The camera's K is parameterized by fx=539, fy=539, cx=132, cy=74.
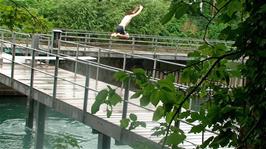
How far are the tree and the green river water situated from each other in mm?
9143

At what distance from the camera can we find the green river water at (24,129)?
13297 mm

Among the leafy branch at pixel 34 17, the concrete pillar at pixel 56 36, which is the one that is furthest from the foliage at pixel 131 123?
the concrete pillar at pixel 56 36

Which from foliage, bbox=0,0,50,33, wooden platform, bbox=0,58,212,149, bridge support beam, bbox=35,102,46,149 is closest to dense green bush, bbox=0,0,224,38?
wooden platform, bbox=0,58,212,149

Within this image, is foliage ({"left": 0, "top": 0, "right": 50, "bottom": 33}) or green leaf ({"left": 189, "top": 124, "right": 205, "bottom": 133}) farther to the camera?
foliage ({"left": 0, "top": 0, "right": 50, "bottom": 33})

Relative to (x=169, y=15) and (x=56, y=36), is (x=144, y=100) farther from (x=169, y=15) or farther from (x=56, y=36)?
(x=56, y=36)

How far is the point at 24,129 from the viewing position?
50.4 ft

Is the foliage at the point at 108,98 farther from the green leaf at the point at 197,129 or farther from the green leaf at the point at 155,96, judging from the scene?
the green leaf at the point at 197,129

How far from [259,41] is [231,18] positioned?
1.27ft

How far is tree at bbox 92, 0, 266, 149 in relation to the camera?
158cm

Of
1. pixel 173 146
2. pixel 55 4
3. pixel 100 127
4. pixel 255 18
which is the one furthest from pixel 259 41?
pixel 55 4

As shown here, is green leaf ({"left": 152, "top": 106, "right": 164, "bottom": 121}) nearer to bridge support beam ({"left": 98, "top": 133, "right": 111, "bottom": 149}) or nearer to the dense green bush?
bridge support beam ({"left": 98, "top": 133, "right": 111, "bottom": 149})

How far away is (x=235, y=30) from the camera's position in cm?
172

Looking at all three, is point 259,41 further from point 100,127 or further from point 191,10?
point 100,127

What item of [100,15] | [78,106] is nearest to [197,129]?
[78,106]
